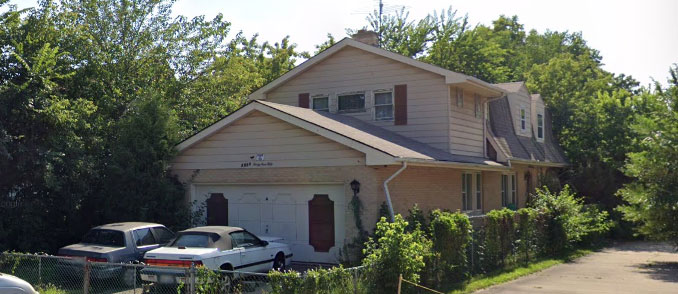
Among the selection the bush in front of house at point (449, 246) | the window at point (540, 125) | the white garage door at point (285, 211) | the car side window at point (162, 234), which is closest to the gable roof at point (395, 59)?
the white garage door at point (285, 211)

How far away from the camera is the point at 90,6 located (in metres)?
23.1

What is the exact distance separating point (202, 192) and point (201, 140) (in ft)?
5.27

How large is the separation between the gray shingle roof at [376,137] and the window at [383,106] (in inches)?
21.4

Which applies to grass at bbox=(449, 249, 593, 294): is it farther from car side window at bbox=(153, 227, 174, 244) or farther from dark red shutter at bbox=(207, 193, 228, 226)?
dark red shutter at bbox=(207, 193, 228, 226)

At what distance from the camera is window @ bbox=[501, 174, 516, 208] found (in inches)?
924

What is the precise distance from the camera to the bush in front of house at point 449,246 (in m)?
13.2

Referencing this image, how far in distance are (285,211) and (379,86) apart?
5648mm

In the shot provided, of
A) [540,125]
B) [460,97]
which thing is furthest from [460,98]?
[540,125]

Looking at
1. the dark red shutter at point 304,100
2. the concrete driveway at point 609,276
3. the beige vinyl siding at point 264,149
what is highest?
the dark red shutter at point 304,100

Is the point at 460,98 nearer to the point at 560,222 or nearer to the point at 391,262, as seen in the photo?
the point at 560,222

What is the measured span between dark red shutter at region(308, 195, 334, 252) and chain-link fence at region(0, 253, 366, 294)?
3061mm

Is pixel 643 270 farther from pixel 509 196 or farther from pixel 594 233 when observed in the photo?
pixel 509 196

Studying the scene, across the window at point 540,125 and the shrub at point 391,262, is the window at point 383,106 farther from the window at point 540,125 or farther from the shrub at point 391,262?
the window at point 540,125

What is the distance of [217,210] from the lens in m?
18.2
